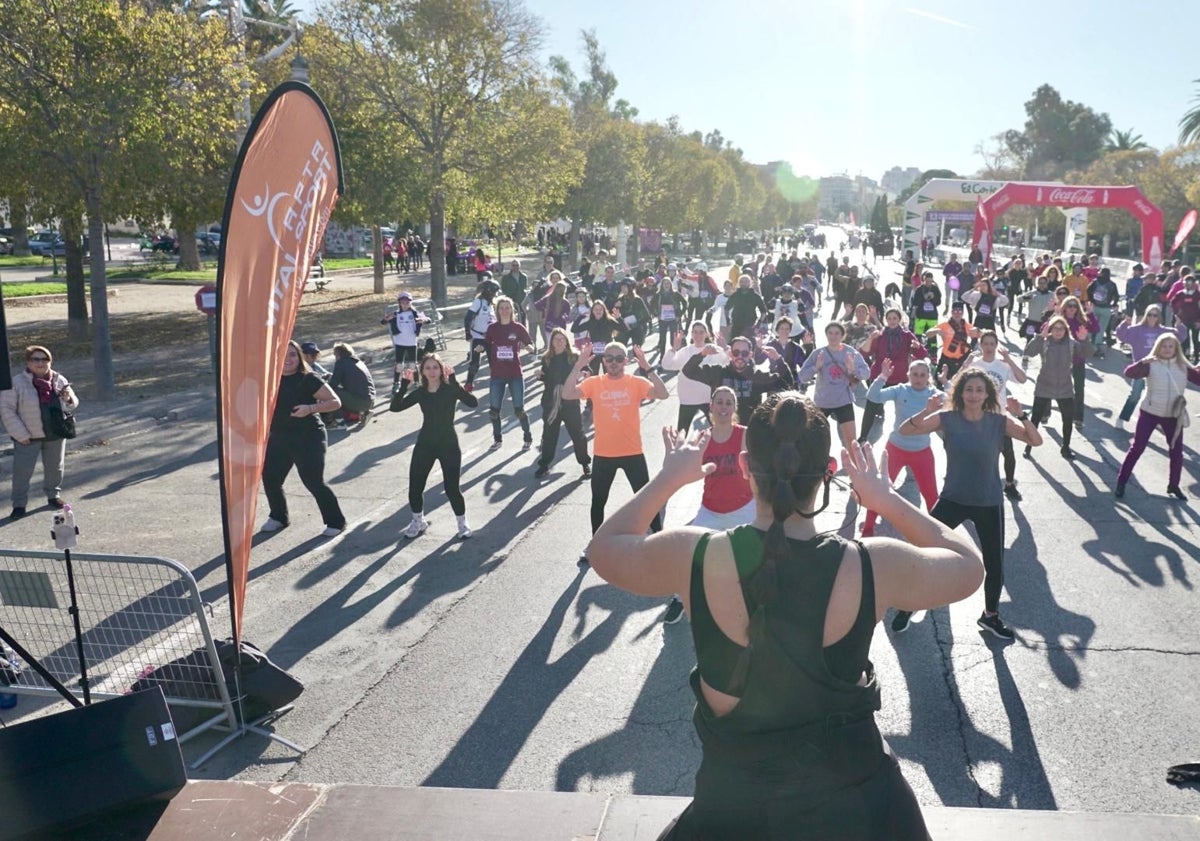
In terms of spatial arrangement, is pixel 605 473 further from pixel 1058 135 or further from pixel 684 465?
pixel 1058 135

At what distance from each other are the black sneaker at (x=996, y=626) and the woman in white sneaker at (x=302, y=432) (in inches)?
217

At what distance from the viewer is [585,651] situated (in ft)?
20.6

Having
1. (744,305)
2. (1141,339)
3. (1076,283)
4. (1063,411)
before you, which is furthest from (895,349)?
(1076,283)

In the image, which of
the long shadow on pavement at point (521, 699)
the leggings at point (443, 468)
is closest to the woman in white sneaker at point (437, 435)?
the leggings at point (443, 468)

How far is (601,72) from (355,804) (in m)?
67.8

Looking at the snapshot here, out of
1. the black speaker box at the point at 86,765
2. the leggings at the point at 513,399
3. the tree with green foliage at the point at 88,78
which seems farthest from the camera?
the tree with green foliage at the point at 88,78

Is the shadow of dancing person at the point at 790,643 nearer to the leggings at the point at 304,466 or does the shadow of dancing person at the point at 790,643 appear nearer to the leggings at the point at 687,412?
the leggings at the point at 304,466

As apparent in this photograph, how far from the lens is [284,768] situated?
489 centimetres

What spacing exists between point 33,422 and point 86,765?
21.5ft

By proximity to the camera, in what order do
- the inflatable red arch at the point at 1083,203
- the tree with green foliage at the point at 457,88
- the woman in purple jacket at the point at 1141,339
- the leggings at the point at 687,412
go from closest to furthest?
1. the leggings at the point at 687,412
2. the woman in purple jacket at the point at 1141,339
3. the tree with green foliage at the point at 457,88
4. the inflatable red arch at the point at 1083,203

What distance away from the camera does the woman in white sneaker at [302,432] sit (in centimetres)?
855

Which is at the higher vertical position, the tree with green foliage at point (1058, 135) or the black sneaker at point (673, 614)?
the tree with green foliage at point (1058, 135)

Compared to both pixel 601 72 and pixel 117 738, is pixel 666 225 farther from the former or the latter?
pixel 117 738

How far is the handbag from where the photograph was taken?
9.36 m
